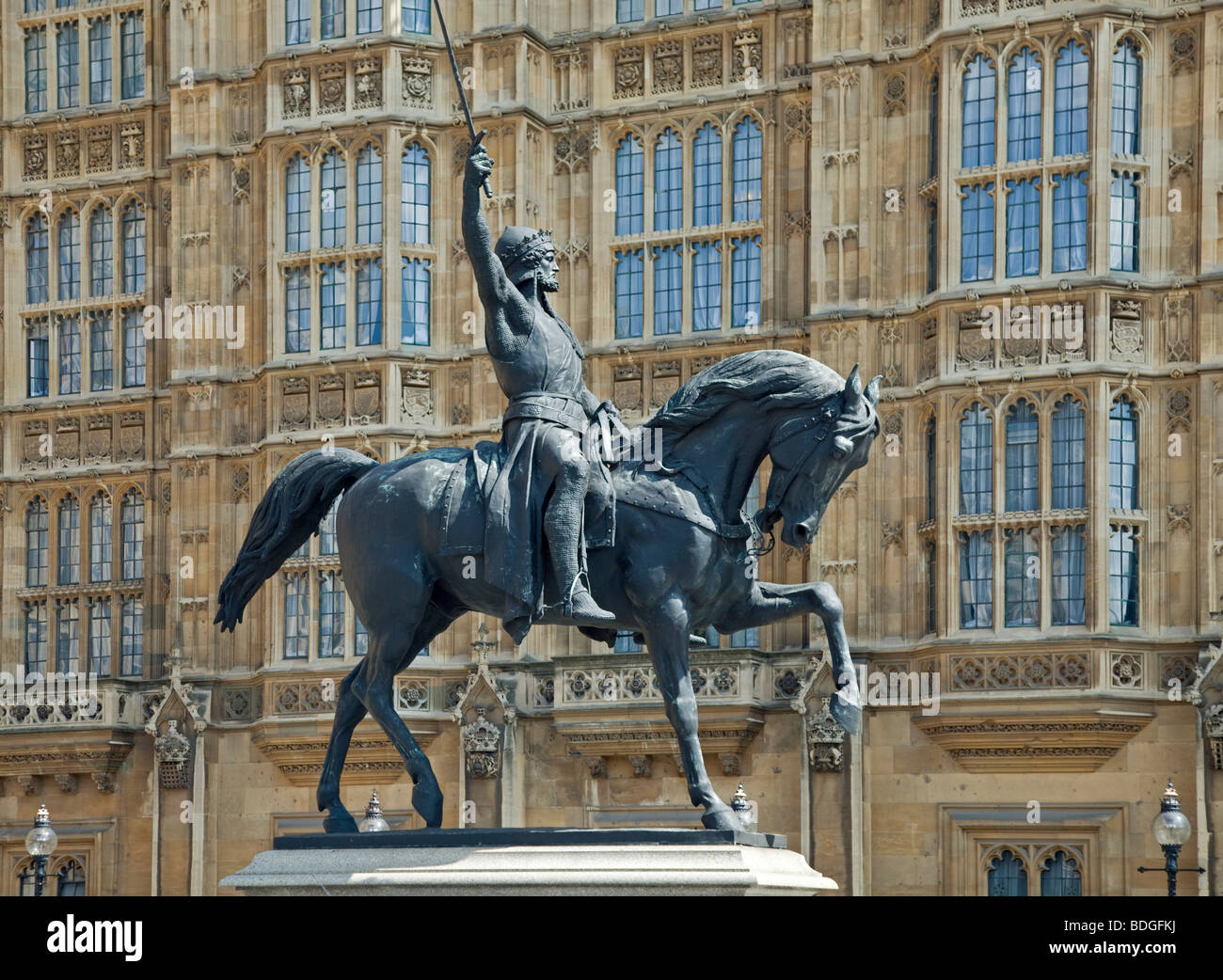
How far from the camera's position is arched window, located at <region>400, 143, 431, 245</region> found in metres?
32.4

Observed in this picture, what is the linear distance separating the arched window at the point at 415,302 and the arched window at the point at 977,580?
8987mm

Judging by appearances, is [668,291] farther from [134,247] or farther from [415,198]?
[134,247]

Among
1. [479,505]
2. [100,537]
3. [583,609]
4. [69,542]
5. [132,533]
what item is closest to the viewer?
[583,609]

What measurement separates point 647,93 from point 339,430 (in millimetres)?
6804

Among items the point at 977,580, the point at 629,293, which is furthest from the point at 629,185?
the point at 977,580

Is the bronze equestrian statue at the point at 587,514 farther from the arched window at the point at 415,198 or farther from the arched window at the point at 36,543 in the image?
the arched window at the point at 36,543

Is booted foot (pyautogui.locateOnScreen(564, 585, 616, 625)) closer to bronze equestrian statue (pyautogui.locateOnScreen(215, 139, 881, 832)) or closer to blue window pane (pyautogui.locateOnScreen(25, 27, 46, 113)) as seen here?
bronze equestrian statue (pyautogui.locateOnScreen(215, 139, 881, 832))

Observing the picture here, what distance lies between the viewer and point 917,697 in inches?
1122

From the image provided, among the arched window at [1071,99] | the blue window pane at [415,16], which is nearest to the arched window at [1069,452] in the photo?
the arched window at [1071,99]

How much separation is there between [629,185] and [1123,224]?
748cm

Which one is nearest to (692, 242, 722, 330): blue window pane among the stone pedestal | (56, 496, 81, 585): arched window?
(56, 496, 81, 585): arched window

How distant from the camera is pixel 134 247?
115ft
